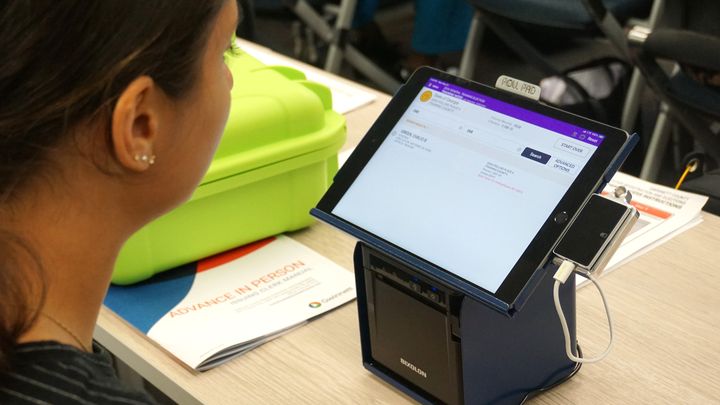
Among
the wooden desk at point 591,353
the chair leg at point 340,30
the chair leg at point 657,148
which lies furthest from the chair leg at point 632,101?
the wooden desk at point 591,353

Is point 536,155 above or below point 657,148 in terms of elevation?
above

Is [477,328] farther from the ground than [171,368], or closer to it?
farther from the ground

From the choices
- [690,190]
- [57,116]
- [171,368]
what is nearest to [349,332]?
[171,368]

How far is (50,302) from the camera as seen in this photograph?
2.22 feet

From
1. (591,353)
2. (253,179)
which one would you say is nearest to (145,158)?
(253,179)

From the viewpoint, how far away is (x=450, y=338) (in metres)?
0.84

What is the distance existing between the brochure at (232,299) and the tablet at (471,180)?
0.16 m

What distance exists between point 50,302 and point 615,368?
58 cm

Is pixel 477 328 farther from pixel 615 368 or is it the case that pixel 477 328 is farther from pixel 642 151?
pixel 642 151

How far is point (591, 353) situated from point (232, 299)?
1.36 ft

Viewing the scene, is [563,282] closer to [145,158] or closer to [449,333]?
[449,333]

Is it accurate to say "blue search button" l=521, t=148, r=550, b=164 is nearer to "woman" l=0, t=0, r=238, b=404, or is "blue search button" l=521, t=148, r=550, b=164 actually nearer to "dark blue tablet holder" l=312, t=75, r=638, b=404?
"dark blue tablet holder" l=312, t=75, r=638, b=404

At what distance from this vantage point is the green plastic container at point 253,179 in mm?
1062

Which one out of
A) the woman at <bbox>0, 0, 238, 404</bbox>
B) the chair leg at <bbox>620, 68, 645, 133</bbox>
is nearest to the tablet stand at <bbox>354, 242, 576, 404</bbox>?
the woman at <bbox>0, 0, 238, 404</bbox>
